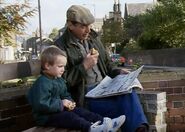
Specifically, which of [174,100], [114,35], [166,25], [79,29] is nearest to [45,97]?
[79,29]

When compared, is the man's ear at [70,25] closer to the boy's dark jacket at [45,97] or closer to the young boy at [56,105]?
the young boy at [56,105]

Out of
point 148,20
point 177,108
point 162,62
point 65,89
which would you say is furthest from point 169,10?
point 65,89

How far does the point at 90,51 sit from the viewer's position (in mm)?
3855

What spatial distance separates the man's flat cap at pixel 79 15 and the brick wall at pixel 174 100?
1.59m

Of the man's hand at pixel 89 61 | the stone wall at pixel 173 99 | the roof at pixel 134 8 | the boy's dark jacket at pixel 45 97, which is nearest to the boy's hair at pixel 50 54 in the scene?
the boy's dark jacket at pixel 45 97

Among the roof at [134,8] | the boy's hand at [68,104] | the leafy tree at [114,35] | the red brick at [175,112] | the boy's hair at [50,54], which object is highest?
the roof at [134,8]

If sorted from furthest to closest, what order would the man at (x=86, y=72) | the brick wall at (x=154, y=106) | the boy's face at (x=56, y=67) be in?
the brick wall at (x=154, y=106), the man at (x=86, y=72), the boy's face at (x=56, y=67)

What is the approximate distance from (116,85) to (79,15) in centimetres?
67

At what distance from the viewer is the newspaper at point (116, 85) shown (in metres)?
3.60

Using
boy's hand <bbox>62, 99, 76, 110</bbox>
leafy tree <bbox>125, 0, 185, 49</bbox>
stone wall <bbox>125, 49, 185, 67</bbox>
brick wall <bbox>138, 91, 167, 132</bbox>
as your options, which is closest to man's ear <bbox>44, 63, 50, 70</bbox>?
boy's hand <bbox>62, 99, 76, 110</bbox>

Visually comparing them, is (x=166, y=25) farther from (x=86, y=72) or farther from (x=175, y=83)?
(x=86, y=72)

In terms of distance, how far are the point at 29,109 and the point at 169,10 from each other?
81.3ft

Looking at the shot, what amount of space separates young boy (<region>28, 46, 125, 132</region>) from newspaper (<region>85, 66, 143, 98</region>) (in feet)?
0.76

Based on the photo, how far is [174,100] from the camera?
520 cm
